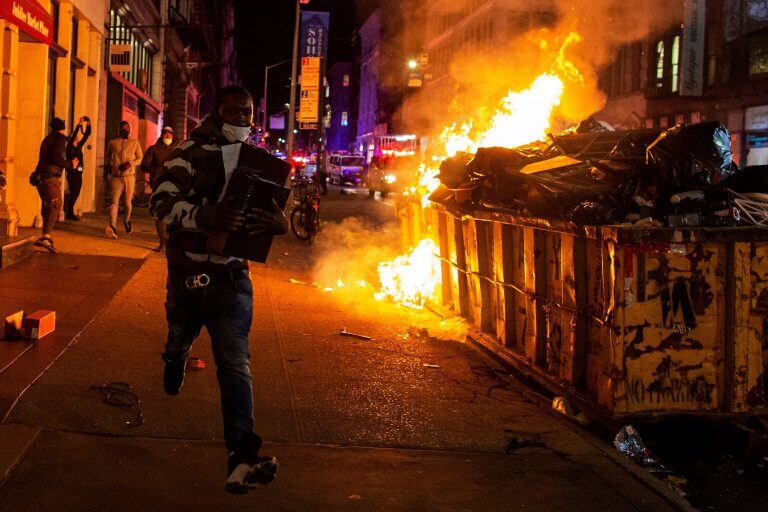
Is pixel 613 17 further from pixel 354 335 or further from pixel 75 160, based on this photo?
pixel 354 335

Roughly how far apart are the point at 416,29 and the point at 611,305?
5318 centimetres

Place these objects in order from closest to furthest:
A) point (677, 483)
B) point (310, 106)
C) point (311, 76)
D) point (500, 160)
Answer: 1. point (677, 483)
2. point (500, 160)
3. point (311, 76)
4. point (310, 106)

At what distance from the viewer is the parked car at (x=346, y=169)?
48.7 m

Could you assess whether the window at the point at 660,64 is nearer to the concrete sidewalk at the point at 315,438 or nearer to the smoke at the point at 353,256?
the smoke at the point at 353,256

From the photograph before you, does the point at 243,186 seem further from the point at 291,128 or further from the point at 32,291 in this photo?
the point at 291,128

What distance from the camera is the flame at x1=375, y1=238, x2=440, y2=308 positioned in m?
8.74

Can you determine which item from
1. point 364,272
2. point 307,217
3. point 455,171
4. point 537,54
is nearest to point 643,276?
point 455,171

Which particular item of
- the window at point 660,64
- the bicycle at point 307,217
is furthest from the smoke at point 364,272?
the window at point 660,64

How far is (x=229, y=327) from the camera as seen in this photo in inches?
133

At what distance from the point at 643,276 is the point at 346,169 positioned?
44.5 m

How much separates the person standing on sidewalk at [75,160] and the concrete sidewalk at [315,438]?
5692mm

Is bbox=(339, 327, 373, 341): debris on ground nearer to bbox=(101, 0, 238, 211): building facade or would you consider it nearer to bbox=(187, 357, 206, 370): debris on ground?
bbox=(187, 357, 206, 370): debris on ground

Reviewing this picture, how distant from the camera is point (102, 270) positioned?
8.92 m

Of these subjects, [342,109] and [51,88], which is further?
[342,109]
